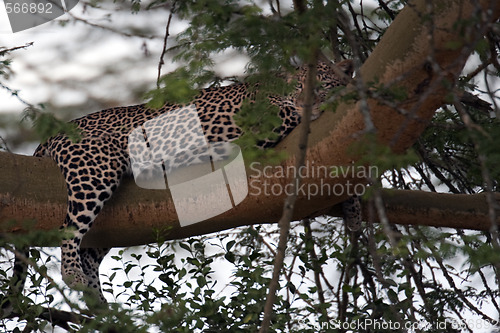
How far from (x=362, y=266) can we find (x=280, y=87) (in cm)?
222

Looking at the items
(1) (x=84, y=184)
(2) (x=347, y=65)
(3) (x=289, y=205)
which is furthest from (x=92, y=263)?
(3) (x=289, y=205)

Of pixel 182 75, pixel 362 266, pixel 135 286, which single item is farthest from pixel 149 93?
pixel 362 266

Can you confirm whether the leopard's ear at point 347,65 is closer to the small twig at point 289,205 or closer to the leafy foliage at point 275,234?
the leafy foliage at point 275,234

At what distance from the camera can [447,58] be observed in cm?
402

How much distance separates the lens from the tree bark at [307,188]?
4195 millimetres

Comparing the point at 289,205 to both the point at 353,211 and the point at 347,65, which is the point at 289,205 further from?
the point at 347,65

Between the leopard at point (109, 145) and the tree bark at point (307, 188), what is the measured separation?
0.09 m

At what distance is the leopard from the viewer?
16.6 ft

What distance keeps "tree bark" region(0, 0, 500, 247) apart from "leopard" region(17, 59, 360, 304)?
9 cm

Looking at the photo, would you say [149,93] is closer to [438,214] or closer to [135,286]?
[135,286]

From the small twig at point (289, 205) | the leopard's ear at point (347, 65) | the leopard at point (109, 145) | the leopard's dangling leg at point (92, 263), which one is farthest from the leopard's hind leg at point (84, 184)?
the small twig at point (289, 205)

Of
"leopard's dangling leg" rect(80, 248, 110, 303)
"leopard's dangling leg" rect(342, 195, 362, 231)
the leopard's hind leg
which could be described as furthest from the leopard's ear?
"leopard's dangling leg" rect(80, 248, 110, 303)

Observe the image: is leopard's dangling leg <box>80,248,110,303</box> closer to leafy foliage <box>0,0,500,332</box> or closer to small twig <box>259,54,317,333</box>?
leafy foliage <box>0,0,500,332</box>

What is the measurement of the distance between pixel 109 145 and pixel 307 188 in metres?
1.60
